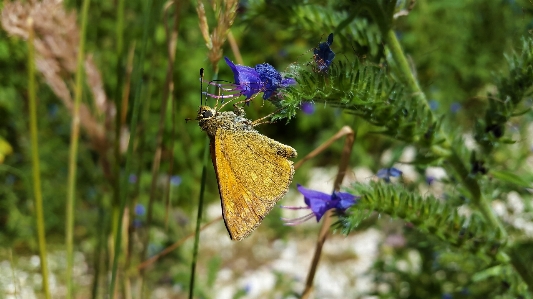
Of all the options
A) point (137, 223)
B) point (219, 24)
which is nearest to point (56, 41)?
point (219, 24)

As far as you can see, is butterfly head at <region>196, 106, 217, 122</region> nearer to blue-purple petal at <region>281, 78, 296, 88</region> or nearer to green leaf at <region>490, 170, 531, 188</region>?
blue-purple petal at <region>281, 78, 296, 88</region>

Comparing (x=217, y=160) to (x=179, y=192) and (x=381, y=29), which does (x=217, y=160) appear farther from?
(x=179, y=192)

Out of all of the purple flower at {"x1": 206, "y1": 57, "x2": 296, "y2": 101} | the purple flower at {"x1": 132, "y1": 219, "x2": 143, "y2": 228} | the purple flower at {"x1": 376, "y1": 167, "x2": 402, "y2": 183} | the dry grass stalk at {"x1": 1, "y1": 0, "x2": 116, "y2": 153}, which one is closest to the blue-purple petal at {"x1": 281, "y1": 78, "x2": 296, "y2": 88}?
the purple flower at {"x1": 206, "y1": 57, "x2": 296, "y2": 101}

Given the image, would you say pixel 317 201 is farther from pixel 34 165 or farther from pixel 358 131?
pixel 358 131

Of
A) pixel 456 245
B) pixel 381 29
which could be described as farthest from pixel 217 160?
pixel 456 245

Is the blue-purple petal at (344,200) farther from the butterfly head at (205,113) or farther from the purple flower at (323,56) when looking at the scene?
the butterfly head at (205,113)

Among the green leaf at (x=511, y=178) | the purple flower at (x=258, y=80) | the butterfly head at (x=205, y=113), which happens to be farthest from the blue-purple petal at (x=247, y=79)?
the green leaf at (x=511, y=178)

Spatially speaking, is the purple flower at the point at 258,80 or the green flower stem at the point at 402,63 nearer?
the purple flower at the point at 258,80
